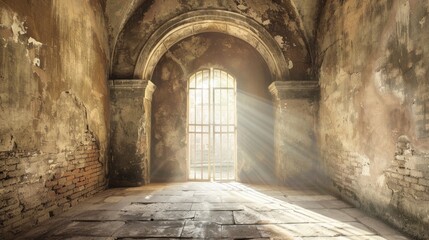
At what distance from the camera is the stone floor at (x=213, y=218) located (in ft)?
9.89

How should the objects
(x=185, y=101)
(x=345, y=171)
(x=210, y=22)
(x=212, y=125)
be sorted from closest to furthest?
1. (x=345, y=171)
2. (x=210, y=22)
3. (x=185, y=101)
4. (x=212, y=125)

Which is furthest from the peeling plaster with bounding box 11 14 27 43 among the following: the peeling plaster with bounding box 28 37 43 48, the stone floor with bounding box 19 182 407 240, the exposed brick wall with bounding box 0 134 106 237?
the stone floor with bounding box 19 182 407 240

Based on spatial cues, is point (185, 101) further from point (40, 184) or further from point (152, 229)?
point (152, 229)

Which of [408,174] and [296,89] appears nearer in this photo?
[408,174]

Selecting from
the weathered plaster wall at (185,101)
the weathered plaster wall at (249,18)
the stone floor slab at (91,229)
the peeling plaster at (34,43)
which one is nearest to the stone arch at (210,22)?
the weathered plaster wall at (249,18)

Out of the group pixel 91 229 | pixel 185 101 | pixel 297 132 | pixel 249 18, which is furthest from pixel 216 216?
pixel 249 18

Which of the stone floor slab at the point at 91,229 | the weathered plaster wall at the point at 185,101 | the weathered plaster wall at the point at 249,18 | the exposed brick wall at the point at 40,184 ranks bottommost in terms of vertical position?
the stone floor slab at the point at 91,229

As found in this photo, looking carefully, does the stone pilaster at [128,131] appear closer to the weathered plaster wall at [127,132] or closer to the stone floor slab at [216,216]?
the weathered plaster wall at [127,132]

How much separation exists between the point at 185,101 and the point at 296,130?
9.15 feet

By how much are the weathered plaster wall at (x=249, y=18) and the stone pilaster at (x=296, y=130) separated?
0.34 m

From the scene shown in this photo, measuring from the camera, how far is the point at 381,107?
3545 mm

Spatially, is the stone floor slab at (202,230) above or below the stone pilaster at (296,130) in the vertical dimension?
below

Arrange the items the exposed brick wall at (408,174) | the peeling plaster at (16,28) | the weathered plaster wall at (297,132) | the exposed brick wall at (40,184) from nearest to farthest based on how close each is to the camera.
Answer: the exposed brick wall at (408,174), the exposed brick wall at (40,184), the peeling plaster at (16,28), the weathered plaster wall at (297,132)

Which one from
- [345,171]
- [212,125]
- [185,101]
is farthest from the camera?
[212,125]
